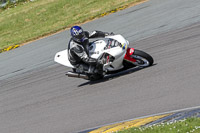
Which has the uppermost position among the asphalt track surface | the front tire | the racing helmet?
the racing helmet

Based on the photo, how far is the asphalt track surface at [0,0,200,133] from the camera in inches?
324

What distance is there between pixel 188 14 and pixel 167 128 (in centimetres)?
1021

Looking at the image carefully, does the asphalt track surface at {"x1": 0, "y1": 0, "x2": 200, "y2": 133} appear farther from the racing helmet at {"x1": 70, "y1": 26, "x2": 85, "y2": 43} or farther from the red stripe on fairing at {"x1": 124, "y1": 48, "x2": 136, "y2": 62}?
the racing helmet at {"x1": 70, "y1": 26, "x2": 85, "y2": 43}

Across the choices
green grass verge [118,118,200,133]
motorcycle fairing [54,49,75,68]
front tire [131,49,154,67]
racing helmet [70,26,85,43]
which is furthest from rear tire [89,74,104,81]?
green grass verge [118,118,200,133]

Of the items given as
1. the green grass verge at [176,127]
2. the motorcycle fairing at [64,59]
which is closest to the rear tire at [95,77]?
the motorcycle fairing at [64,59]

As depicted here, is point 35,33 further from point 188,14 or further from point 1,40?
point 188,14

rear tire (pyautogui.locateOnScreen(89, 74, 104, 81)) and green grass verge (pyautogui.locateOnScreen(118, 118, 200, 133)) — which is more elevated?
green grass verge (pyautogui.locateOnScreen(118, 118, 200, 133))

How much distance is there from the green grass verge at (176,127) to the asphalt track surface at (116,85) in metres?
1.05

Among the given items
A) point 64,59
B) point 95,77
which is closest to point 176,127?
point 95,77

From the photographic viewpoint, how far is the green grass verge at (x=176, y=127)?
581 cm

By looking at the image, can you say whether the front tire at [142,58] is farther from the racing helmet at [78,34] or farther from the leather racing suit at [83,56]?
the racing helmet at [78,34]

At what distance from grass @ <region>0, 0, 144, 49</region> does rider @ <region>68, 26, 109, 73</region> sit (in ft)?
35.7

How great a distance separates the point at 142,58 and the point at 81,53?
1582 mm

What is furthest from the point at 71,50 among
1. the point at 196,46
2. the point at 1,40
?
the point at 1,40
